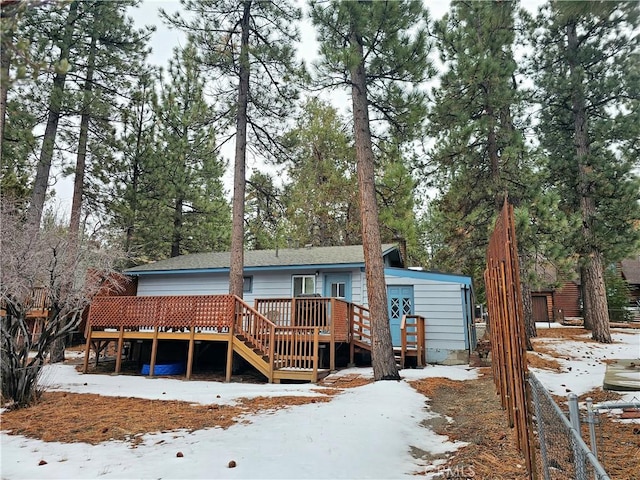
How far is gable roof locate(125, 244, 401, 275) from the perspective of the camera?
13234mm

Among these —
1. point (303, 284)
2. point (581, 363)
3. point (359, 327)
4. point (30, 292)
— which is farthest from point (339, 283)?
point (30, 292)

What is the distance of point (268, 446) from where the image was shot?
4.09 metres

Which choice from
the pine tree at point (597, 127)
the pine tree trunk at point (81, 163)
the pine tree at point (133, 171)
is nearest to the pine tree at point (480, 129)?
the pine tree at point (597, 127)

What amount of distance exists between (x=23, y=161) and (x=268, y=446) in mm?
12714

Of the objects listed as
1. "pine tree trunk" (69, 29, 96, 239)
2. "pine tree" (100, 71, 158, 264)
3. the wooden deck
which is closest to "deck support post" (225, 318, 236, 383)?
the wooden deck

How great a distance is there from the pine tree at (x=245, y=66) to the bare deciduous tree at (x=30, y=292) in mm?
4075

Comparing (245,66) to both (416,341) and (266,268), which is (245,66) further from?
(416,341)

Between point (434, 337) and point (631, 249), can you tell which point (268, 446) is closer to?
point (434, 337)

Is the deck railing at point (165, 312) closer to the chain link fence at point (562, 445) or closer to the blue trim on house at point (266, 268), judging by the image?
the blue trim on house at point (266, 268)

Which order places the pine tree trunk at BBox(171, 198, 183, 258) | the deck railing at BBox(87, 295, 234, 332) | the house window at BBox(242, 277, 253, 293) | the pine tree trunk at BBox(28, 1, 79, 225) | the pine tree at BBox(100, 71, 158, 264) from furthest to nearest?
the pine tree trunk at BBox(171, 198, 183, 258), the pine tree at BBox(100, 71, 158, 264), the house window at BBox(242, 277, 253, 293), the pine tree trunk at BBox(28, 1, 79, 225), the deck railing at BBox(87, 295, 234, 332)

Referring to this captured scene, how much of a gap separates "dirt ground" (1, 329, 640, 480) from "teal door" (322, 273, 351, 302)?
5449 mm

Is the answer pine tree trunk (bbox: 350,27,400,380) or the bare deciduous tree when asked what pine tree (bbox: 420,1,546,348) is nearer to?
pine tree trunk (bbox: 350,27,400,380)

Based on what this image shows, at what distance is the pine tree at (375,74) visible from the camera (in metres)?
8.26

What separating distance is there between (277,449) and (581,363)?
933 cm
